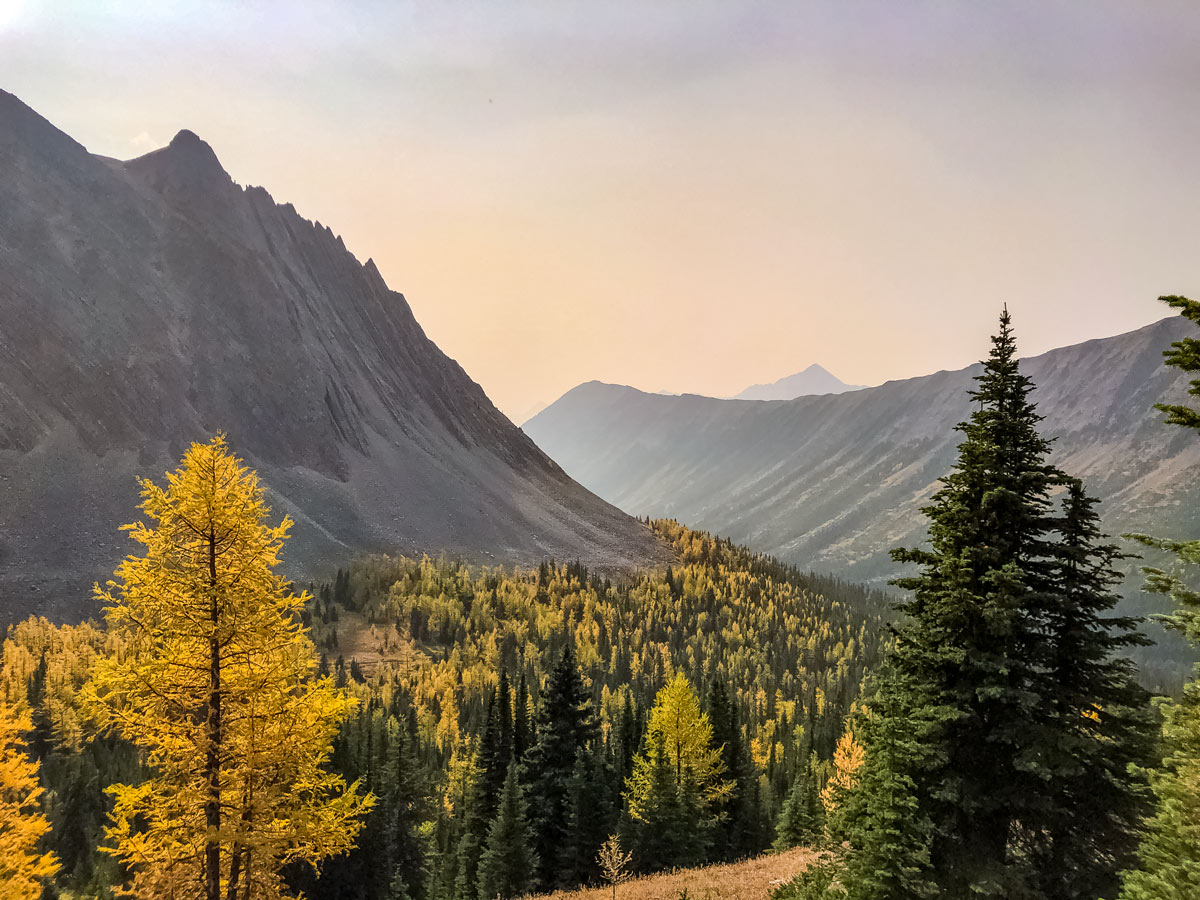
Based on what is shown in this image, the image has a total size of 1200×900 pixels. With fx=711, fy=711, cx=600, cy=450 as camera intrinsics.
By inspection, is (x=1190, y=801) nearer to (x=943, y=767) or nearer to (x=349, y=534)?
(x=943, y=767)

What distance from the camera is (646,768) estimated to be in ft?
147

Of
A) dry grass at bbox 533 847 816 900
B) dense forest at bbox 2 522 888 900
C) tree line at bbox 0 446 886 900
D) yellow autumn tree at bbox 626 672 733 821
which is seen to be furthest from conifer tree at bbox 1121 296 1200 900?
yellow autumn tree at bbox 626 672 733 821

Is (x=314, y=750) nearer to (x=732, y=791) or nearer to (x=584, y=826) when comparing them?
(x=584, y=826)

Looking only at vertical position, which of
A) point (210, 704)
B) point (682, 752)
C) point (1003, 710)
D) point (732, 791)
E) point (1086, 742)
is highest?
point (210, 704)

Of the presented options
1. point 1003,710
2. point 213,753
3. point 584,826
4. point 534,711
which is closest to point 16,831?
point 213,753

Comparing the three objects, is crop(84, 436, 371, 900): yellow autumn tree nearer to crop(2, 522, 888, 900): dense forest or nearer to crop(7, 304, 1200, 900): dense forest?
crop(7, 304, 1200, 900): dense forest

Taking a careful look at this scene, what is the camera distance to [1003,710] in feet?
51.9

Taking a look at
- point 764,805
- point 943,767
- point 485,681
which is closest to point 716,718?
point 764,805

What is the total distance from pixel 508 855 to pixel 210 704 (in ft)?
81.1

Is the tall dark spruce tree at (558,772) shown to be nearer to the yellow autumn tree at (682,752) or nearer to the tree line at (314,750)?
the tree line at (314,750)

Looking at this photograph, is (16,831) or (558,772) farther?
(558,772)

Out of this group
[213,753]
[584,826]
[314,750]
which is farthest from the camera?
[584,826]

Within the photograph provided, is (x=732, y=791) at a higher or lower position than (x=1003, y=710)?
lower

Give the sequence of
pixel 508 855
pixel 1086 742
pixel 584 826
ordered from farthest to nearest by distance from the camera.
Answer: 1. pixel 584 826
2. pixel 508 855
3. pixel 1086 742
